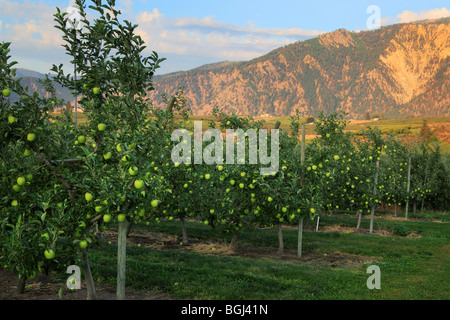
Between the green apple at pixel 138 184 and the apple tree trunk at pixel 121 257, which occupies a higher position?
the green apple at pixel 138 184

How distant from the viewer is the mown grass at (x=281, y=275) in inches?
284

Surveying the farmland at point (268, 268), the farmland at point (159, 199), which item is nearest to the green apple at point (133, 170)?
the farmland at point (159, 199)

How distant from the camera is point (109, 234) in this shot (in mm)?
13297
